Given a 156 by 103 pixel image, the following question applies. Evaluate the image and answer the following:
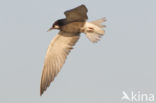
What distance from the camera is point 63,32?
33.4 ft

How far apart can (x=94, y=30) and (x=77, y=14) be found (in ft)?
1.94

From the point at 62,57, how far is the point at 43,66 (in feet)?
1.60

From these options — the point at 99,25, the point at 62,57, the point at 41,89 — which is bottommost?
the point at 41,89

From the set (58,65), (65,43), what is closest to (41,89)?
(58,65)

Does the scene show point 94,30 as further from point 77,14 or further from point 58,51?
point 58,51

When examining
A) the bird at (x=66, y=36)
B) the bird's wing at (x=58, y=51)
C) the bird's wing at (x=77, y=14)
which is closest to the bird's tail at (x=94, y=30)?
the bird at (x=66, y=36)

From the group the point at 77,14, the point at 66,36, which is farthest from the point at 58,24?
the point at 77,14

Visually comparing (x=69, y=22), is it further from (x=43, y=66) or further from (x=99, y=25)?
(x=43, y=66)

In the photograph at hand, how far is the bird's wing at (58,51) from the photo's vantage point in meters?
9.89

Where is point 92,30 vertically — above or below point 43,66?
above

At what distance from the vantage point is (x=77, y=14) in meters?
9.22

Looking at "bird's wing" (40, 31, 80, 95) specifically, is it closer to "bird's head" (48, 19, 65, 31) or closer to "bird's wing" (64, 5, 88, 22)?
"bird's head" (48, 19, 65, 31)

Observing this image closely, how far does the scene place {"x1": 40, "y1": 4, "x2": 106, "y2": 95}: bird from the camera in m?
9.38

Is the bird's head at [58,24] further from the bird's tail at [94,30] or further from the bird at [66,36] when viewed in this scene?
the bird's tail at [94,30]
